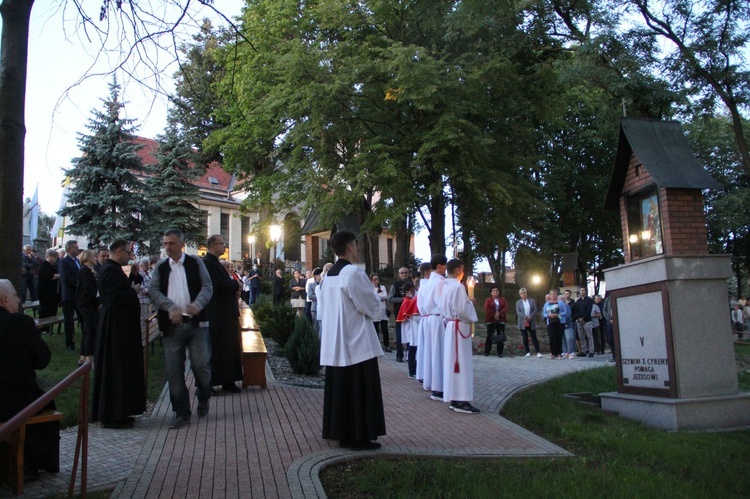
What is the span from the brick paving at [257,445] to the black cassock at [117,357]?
26 cm

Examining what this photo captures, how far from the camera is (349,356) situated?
6.61 m

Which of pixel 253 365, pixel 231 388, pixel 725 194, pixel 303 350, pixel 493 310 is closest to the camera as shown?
pixel 231 388

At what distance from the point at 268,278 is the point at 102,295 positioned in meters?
30.3

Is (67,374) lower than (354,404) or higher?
higher

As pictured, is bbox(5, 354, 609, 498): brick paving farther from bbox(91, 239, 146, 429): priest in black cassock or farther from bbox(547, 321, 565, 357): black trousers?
bbox(547, 321, 565, 357): black trousers

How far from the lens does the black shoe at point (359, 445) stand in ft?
20.9

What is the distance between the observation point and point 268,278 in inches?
1479

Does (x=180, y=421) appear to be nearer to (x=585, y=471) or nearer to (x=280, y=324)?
(x=585, y=471)

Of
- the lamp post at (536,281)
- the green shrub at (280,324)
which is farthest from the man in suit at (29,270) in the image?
the lamp post at (536,281)

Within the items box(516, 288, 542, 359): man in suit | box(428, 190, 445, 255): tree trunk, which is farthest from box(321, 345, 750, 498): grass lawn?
box(428, 190, 445, 255): tree trunk

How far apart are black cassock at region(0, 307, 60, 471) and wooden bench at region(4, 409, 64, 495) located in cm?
20

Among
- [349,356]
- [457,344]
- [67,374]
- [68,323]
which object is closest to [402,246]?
[68,323]

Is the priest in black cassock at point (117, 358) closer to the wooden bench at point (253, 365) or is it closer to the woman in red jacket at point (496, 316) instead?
the wooden bench at point (253, 365)

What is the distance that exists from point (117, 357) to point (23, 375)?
1.85 meters
